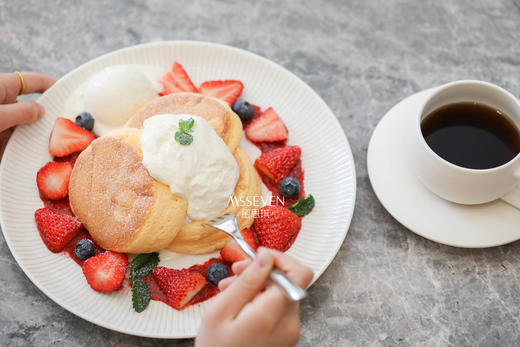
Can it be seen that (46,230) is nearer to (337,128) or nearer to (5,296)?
(5,296)

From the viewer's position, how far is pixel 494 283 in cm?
214

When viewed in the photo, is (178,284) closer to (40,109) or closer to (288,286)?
(288,286)

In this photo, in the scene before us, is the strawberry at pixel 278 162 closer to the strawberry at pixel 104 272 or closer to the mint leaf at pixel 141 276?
the mint leaf at pixel 141 276

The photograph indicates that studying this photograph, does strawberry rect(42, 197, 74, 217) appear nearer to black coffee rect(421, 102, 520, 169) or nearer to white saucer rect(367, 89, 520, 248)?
white saucer rect(367, 89, 520, 248)

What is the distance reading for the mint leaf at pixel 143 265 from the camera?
A: 200 centimetres

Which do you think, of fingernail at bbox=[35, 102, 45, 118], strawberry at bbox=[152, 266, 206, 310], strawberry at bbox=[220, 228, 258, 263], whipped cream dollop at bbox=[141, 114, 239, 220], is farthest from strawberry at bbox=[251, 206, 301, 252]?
fingernail at bbox=[35, 102, 45, 118]

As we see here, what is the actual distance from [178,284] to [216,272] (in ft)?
0.52

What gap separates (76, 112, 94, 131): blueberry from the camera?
2.27 metres

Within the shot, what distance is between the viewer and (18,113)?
2152 mm

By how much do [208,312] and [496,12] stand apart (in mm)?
2486

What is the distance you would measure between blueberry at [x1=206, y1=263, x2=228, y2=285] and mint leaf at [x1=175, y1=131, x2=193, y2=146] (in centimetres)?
51

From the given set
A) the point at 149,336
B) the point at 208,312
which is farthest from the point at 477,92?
the point at 149,336

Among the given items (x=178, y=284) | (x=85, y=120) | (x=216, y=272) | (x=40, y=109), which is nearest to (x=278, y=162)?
(x=216, y=272)

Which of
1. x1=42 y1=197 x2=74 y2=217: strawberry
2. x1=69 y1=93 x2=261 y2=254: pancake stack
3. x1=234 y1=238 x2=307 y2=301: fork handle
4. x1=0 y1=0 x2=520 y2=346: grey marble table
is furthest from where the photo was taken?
x1=42 y1=197 x2=74 y2=217: strawberry
